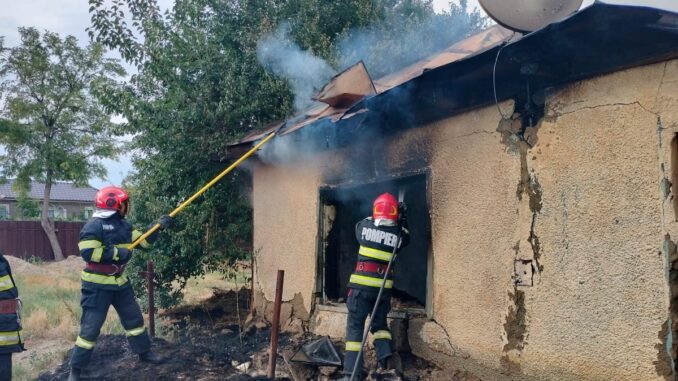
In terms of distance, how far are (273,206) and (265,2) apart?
4.04 meters

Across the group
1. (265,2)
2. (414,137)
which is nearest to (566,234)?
(414,137)

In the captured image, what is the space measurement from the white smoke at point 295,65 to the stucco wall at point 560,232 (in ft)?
12.1

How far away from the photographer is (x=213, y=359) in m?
6.77

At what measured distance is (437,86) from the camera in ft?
16.3

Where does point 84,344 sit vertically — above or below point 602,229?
below

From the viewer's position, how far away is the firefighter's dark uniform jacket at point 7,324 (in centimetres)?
523

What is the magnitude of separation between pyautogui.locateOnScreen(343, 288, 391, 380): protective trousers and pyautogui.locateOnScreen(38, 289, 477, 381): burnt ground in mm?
327

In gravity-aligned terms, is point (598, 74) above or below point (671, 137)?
above

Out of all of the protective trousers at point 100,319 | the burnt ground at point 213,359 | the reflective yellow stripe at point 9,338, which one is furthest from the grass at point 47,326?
the reflective yellow stripe at point 9,338

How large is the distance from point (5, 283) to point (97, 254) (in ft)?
2.92

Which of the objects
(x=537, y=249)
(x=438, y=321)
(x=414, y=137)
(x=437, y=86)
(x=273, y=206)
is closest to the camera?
(x=537, y=249)

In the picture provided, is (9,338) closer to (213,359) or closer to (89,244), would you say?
(89,244)

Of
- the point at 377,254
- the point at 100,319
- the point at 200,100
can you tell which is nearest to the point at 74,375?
the point at 100,319

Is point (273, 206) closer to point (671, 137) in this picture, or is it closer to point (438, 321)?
point (438, 321)
